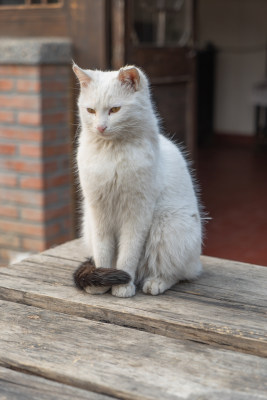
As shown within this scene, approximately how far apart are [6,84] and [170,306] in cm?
220

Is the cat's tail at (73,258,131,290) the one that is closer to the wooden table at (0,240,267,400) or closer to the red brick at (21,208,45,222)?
the wooden table at (0,240,267,400)

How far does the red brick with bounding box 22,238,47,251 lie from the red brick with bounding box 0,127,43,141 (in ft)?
1.94

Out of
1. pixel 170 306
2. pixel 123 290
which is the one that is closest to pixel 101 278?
pixel 123 290

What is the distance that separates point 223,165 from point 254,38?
249 centimetres

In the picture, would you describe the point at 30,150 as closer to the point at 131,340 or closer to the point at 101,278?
the point at 101,278

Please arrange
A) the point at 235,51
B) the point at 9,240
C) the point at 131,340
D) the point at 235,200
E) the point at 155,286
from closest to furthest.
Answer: the point at 131,340 → the point at 155,286 → the point at 9,240 → the point at 235,200 → the point at 235,51

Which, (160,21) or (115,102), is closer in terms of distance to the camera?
(115,102)

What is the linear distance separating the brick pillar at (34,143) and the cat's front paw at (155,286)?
5.83ft

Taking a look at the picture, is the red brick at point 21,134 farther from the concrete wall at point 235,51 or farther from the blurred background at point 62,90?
the concrete wall at point 235,51

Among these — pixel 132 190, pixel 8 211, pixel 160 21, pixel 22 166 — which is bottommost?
pixel 8 211

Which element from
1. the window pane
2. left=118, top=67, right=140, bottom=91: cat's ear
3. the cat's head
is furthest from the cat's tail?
the window pane

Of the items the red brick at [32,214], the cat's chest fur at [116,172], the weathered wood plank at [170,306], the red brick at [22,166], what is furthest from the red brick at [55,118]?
the cat's chest fur at [116,172]

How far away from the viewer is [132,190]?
156 cm

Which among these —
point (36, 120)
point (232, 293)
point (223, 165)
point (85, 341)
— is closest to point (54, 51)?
point (36, 120)
